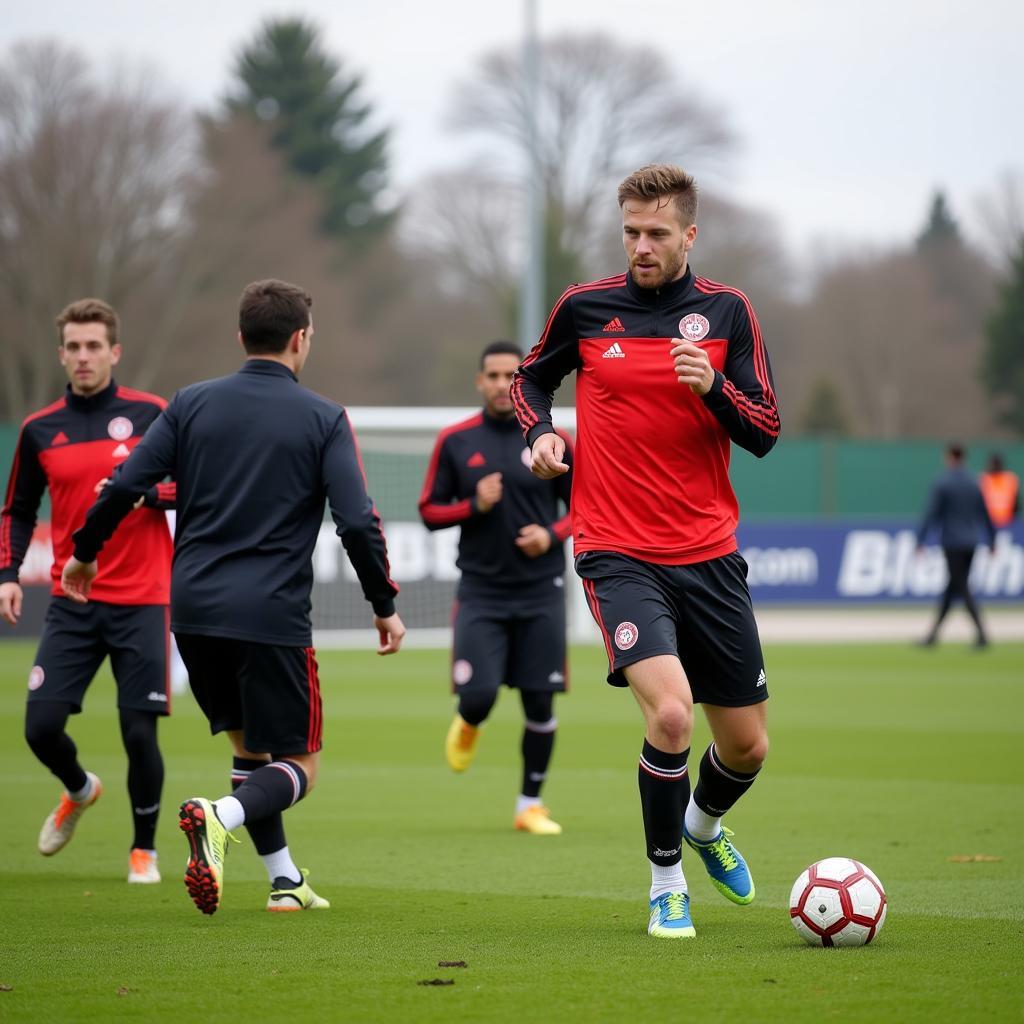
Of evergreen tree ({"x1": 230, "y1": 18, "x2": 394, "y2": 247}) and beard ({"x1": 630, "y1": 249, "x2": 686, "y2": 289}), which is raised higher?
evergreen tree ({"x1": 230, "y1": 18, "x2": 394, "y2": 247})

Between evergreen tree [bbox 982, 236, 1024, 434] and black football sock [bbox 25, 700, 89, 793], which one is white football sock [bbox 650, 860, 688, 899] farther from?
evergreen tree [bbox 982, 236, 1024, 434]

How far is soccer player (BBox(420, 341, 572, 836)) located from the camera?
9.48 m

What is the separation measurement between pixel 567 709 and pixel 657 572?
34.4 ft

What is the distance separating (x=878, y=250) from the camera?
5447 centimetres

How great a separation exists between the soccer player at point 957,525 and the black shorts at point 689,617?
15890 mm

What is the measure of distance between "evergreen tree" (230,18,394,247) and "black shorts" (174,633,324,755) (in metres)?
52.8

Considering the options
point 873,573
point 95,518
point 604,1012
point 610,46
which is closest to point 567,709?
point 95,518

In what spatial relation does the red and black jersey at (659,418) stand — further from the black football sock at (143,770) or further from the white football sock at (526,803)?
the white football sock at (526,803)

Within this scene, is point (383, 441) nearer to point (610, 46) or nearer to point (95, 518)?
point (95, 518)

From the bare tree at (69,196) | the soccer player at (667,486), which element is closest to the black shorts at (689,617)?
the soccer player at (667,486)

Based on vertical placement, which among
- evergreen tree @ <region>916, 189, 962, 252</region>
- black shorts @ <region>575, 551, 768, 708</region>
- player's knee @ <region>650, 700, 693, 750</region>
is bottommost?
player's knee @ <region>650, 700, 693, 750</region>

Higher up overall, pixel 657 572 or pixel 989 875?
pixel 657 572

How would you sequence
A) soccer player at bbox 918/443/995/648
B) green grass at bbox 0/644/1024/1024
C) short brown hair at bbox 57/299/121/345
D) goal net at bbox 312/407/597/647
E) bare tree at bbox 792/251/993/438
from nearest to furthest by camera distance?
green grass at bbox 0/644/1024/1024
short brown hair at bbox 57/299/121/345
soccer player at bbox 918/443/995/648
goal net at bbox 312/407/597/647
bare tree at bbox 792/251/993/438

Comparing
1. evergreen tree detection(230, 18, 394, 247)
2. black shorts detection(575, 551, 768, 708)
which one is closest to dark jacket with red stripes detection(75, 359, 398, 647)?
black shorts detection(575, 551, 768, 708)
